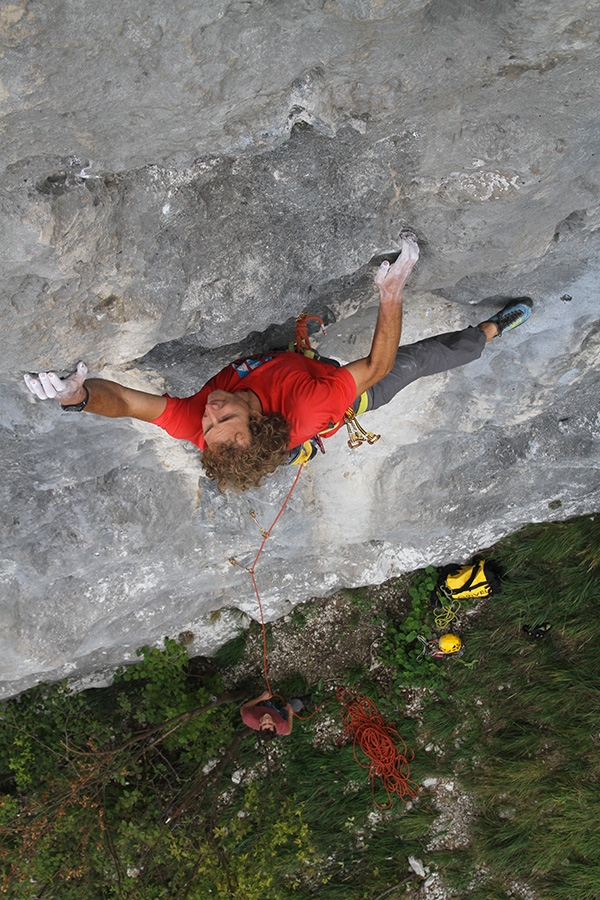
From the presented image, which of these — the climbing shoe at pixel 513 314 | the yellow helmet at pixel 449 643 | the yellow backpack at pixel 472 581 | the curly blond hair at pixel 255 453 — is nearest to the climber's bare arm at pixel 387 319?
the curly blond hair at pixel 255 453

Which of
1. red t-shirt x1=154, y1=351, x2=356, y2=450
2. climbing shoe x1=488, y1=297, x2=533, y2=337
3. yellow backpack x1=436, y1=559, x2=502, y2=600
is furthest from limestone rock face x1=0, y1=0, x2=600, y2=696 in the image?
yellow backpack x1=436, y1=559, x2=502, y2=600

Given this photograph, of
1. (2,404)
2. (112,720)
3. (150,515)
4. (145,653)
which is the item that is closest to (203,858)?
(112,720)

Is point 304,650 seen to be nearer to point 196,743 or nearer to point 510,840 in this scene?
point 196,743

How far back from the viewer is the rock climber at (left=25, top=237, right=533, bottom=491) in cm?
222

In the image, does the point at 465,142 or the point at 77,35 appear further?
the point at 465,142

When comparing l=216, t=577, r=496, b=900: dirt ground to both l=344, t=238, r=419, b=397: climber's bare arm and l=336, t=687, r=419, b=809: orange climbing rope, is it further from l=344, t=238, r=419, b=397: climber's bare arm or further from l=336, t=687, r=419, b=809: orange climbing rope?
l=344, t=238, r=419, b=397: climber's bare arm

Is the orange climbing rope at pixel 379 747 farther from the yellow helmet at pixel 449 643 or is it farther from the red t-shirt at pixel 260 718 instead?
the yellow helmet at pixel 449 643

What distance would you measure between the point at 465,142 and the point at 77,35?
102 centimetres

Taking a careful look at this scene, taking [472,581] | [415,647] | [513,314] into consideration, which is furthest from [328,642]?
[513,314]

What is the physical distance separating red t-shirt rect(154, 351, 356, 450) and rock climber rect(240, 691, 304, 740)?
104 inches

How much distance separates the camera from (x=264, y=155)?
5.81 ft

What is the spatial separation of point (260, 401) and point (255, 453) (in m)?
0.20

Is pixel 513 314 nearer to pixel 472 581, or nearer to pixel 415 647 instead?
pixel 472 581

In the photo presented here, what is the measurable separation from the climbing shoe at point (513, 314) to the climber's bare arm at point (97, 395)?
1447 millimetres
